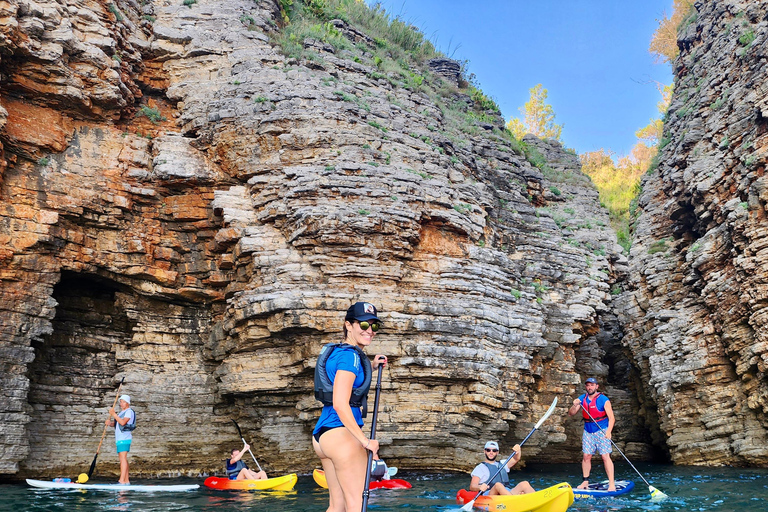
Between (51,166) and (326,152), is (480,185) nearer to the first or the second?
(326,152)

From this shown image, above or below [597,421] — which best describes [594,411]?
above

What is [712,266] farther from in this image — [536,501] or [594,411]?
[536,501]

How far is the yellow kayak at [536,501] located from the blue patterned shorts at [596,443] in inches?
130

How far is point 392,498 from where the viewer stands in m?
10.5

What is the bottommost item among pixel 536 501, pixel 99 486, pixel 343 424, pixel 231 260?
pixel 536 501

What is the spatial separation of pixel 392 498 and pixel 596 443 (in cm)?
382

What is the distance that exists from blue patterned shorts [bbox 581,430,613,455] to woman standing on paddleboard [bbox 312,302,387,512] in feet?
26.4

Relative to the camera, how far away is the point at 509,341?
1428 centimetres

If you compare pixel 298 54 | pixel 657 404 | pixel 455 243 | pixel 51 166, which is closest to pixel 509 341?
pixel 455 243

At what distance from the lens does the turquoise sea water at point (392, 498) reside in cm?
898

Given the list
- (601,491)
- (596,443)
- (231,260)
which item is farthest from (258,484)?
(596,443)

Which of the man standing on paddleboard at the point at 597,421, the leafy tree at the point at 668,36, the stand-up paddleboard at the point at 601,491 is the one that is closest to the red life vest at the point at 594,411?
the man standing on paddleboard at the point at 597,421

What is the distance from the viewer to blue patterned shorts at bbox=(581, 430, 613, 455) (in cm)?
1092

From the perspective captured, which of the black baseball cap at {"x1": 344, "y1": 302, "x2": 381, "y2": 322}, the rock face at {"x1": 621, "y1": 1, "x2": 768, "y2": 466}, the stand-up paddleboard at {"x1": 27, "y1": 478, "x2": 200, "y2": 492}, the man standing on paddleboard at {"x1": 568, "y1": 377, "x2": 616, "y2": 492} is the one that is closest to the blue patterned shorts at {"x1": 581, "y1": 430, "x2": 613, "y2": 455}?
the man standing on paddleboard at {"x1": 568, "y1": 377, "x2": 616, "y2": 492}
